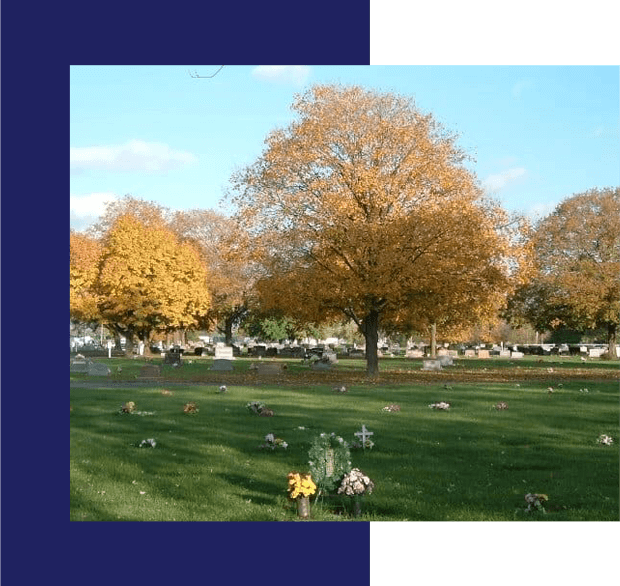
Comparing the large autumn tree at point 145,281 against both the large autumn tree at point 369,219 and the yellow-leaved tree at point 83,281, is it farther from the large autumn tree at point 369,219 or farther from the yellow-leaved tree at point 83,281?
the large autumn tree at point 369,219

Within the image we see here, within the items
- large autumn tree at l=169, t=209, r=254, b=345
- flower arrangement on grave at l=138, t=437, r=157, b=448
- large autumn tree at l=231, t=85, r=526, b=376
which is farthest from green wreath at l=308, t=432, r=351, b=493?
large autumn tree at l=169, t=209, r=254, b=345

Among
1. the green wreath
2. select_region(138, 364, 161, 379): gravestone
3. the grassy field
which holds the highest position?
the green wreath

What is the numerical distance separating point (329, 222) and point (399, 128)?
11.0 feet

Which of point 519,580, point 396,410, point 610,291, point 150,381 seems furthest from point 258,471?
point 610,291

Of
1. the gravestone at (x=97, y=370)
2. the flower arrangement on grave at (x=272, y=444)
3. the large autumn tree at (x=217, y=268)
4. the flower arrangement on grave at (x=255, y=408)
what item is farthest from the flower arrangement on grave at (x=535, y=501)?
the large autumn tree at (x=217, y=268)

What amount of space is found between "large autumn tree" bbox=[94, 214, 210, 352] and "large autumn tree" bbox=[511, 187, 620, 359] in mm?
15747

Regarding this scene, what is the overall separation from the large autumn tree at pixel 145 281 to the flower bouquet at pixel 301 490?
34.8 meters

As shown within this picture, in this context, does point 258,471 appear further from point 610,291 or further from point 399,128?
point 610,291

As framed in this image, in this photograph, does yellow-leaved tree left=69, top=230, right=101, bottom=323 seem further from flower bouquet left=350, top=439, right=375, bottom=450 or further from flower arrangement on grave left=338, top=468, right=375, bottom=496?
flower arrangement on grave left=338, top=468, right=375, bottom=496

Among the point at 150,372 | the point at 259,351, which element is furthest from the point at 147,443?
the point at 259,351

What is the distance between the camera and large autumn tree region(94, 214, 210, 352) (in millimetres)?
41031

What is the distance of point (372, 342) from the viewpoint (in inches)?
1001

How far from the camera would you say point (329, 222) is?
77.3ft

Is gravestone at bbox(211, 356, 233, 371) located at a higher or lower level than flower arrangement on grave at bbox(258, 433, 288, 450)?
higher
